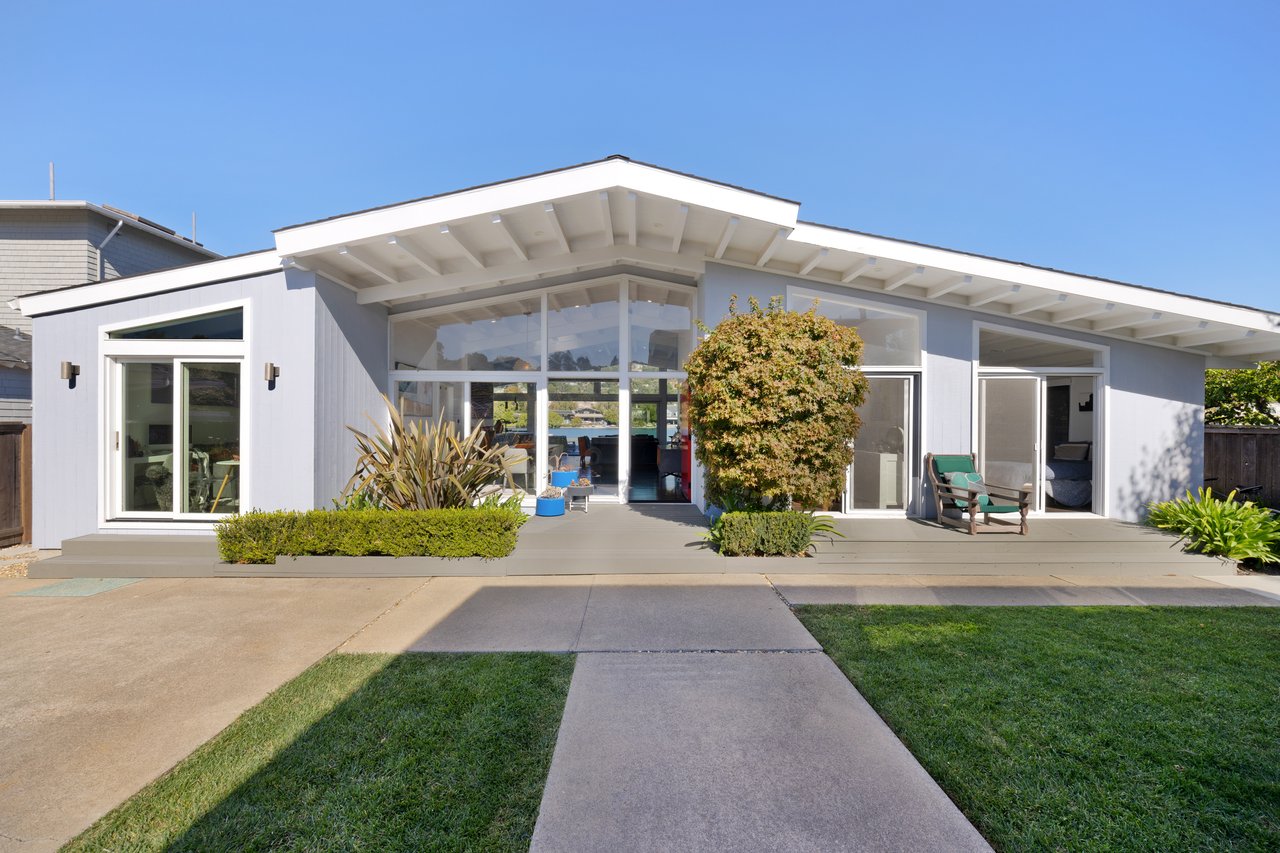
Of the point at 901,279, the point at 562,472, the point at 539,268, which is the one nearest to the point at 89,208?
the point at 539,268

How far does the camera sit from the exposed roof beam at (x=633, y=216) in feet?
20.5

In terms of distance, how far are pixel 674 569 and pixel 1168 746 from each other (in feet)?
12.5

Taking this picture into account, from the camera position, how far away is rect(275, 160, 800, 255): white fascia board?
5977mm

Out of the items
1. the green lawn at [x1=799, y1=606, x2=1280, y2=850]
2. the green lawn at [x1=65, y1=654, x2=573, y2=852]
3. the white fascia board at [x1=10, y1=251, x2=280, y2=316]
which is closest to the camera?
the green lawn at [x1=65, y1=654, x2=573, y2=852]

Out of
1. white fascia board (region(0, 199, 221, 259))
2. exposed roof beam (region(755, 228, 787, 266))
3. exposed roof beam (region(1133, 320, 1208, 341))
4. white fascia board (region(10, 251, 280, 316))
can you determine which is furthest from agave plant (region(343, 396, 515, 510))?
white fascia board (region(0, 199, 221, 259))

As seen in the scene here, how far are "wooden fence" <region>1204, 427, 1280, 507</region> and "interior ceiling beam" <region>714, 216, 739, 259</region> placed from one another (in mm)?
8210

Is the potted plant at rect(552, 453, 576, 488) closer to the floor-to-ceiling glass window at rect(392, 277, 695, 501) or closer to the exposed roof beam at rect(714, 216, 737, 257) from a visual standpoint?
the floor-to-ceiling glass window at rect(392, 277, 695, 501)

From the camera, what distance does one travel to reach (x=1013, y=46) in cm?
966

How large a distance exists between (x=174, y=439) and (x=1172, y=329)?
39.7ft

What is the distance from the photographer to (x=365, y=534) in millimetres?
5699

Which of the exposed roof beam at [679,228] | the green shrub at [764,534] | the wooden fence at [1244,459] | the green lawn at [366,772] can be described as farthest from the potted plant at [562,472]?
the wooden fence at [1244,459]

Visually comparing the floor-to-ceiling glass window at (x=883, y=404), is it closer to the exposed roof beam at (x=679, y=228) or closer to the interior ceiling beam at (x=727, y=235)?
the interior ceiling beam at (x=727, y=235)

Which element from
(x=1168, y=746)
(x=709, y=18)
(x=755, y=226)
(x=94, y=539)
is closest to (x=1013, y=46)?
(x=709, y=18)

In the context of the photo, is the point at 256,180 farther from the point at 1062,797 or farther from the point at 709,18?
the point at 1062,797
